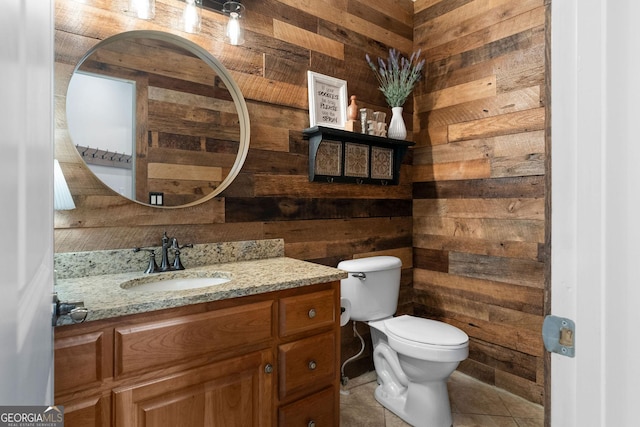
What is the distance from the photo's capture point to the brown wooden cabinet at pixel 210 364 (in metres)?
1.02

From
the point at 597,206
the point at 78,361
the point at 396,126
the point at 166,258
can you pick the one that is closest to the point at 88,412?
the point at 78,361

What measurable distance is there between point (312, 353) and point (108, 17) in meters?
1.68

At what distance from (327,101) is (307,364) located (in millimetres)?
1548


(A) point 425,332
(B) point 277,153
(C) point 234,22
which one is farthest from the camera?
(B) point 277,153

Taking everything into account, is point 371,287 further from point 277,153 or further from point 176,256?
point 176,256

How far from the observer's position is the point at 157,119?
5.34 feet

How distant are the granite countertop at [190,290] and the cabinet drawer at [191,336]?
0.06 meters

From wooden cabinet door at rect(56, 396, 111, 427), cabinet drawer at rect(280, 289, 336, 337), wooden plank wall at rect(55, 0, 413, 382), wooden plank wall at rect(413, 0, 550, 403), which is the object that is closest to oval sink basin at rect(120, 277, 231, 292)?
wooden plank wall at rect(55, 0, 413, 382)

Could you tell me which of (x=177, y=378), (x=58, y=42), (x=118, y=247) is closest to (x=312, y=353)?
(x=177, y=378)

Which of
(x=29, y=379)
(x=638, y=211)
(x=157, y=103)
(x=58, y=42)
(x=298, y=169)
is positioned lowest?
(x=29, y=379)

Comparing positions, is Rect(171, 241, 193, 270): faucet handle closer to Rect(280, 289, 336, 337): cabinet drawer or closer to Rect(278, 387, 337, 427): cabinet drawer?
Rect(280, 289, 336, 337): cabinet drawer

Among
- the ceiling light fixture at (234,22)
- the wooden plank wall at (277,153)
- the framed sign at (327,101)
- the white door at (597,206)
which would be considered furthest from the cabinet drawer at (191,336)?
the ceiling light fixture at (234,22)

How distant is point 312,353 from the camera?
150cm

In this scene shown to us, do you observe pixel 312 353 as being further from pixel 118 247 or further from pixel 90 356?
pixel 118 247
